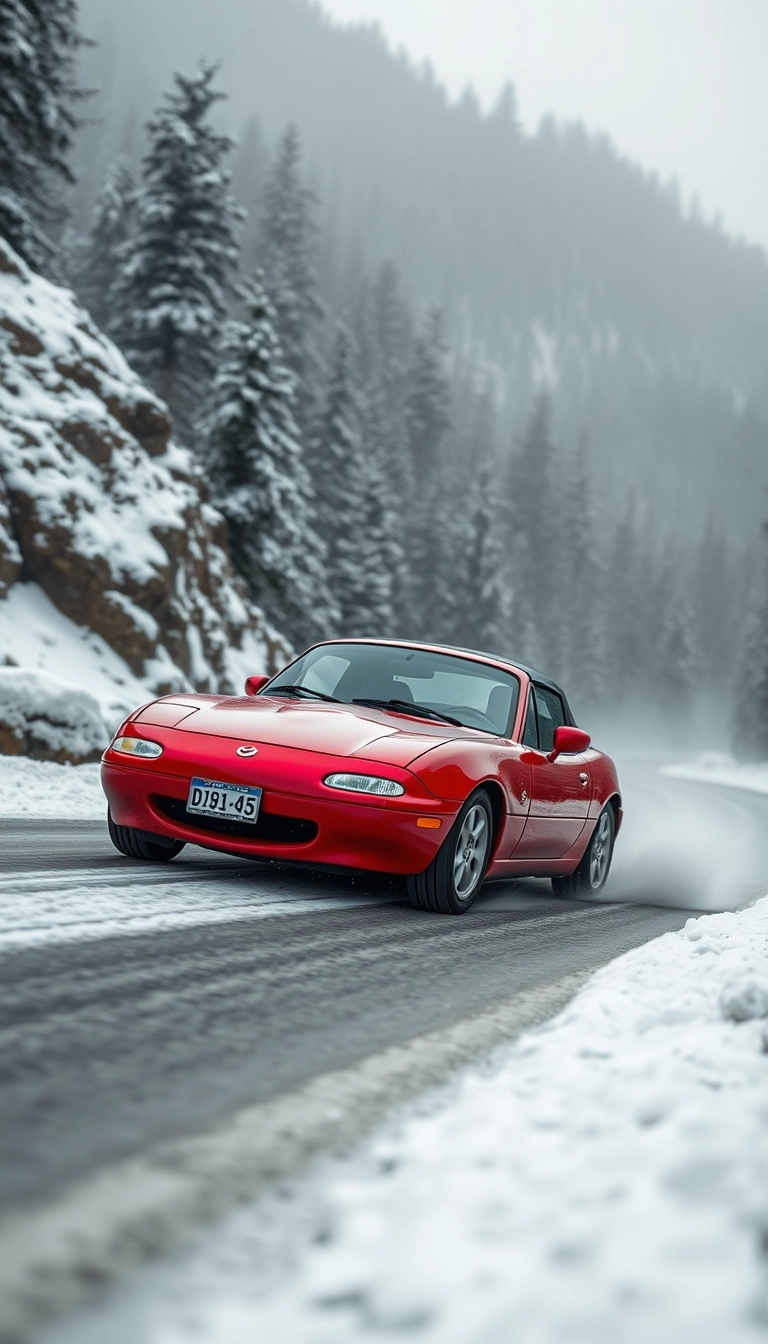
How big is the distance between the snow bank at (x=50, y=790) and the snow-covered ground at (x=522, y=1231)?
629 cm

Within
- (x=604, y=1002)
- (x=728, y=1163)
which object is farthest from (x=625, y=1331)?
(x=604, y=1002)

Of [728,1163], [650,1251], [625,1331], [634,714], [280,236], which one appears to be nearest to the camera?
[625,1331]

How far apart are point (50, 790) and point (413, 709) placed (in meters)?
4.57

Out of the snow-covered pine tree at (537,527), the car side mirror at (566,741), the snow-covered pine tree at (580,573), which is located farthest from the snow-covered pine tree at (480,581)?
the car side mirror at (566,741)

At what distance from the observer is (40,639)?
45.1 ft

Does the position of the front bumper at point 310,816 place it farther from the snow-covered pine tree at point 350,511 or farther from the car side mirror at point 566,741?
the snow-covered pine tree at point 350,511

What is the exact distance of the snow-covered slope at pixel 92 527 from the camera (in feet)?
46.9

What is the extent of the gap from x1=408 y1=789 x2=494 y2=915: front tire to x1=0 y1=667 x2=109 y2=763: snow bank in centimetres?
572

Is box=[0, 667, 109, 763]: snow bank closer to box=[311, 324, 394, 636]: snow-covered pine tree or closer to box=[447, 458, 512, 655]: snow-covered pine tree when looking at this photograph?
box=[311, 324, 394, 636]: snow-covered pine tree

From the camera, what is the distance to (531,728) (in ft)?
22.3

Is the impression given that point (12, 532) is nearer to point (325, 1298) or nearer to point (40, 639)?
point (40, 639)

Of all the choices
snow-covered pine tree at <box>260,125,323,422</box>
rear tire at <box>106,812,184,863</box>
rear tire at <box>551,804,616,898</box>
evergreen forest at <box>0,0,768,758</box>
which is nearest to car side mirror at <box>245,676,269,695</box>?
rear tire at <box>106,812,184,863</box>

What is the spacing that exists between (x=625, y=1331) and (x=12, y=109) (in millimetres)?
22404

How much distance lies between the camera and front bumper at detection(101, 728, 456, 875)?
16.5 ft
